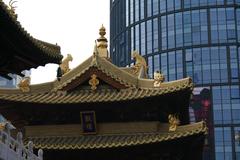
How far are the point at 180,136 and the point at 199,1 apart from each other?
249 feet

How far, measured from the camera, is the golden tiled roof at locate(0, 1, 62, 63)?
48.4ft

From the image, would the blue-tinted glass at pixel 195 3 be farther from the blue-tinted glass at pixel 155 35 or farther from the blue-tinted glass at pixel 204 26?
the blue-tinted glass at pixel 155 35

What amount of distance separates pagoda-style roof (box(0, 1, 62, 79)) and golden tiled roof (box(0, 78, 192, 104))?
6.48 m

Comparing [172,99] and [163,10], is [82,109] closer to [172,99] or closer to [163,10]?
[172,99]

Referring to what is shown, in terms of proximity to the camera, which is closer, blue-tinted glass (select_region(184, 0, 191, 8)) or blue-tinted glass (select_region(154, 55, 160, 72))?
blue-tinted glass (select_region(184, 0, 191, 8))

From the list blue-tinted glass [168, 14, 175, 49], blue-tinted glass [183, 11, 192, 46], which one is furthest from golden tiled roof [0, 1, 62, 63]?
blue-tinted glass [168, 14, 175, 49]

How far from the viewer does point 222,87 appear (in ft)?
301

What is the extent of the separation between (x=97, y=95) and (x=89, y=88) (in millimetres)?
813

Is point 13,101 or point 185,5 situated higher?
point 185,5

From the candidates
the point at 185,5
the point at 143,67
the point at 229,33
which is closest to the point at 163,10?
the point at 185,5

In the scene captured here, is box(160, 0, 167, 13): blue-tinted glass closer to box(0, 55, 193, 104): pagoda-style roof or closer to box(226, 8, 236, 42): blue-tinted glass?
box(226, 8, 236, 42): blue-tinted glass

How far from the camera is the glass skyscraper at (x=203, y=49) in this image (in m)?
89.6

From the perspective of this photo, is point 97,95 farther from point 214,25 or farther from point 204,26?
point 214,25

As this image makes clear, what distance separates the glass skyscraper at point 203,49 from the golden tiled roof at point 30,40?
71.0 meters
